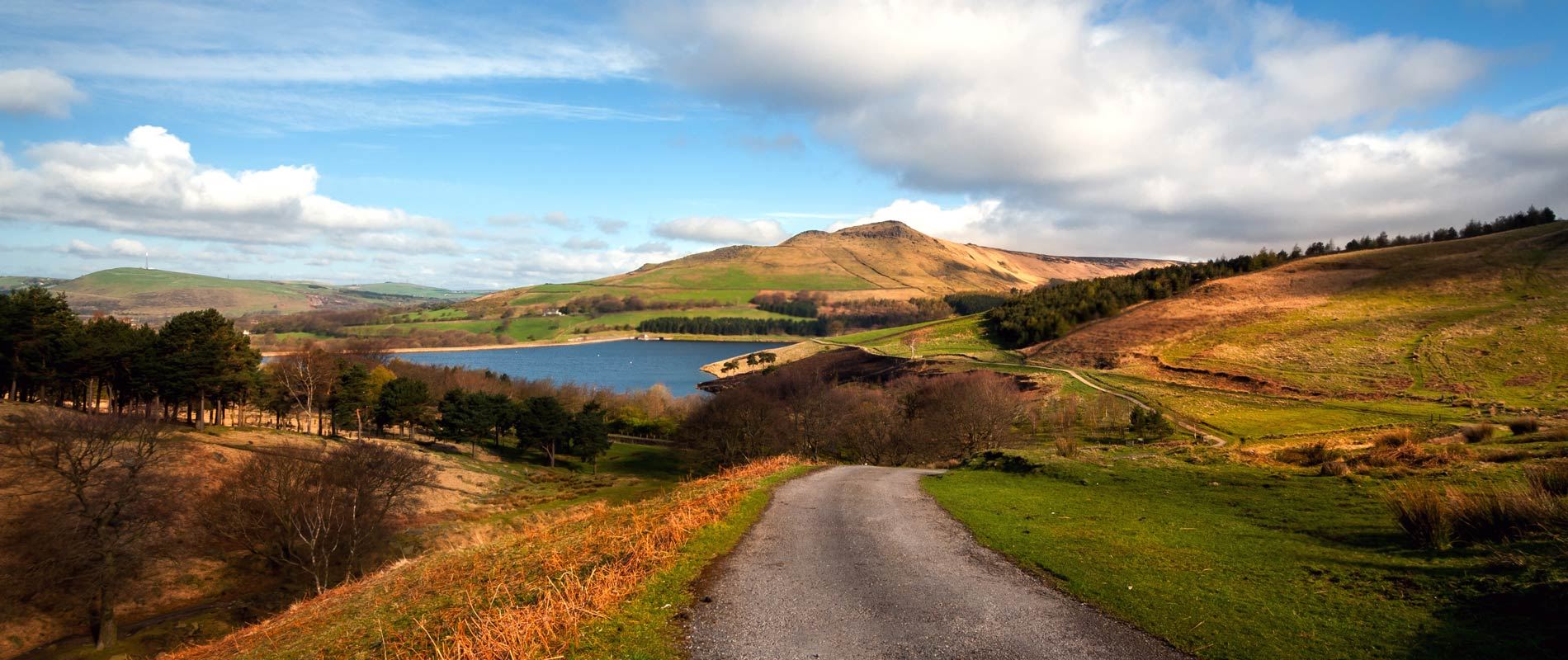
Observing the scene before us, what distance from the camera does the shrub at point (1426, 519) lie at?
11.9 meters

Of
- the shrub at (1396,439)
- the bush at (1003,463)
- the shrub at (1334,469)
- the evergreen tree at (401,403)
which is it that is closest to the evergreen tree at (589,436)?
the evergreen tree at (401,403)

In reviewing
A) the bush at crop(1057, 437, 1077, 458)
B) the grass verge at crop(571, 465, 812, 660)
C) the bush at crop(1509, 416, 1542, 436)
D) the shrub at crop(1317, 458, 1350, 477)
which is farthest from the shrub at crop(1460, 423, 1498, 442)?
the grass verge at crop(571, 465, 812, 660)

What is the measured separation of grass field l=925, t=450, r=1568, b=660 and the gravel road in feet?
2.71

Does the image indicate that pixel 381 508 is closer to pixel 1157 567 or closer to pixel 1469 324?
pixel 1157 567

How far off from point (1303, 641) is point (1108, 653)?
2.52 m

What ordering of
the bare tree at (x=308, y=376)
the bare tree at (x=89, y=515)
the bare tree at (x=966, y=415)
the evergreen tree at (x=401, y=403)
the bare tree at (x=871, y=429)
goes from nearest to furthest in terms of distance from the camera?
1. the bare tree at (x=89, y=515)
2. the bare tree at (x=966, y=415)
3. the bare tree at (x=871, y=429)
4. the bare tree at (x=308, y=376)
5. the evergreen tree at (x=401, y=403)

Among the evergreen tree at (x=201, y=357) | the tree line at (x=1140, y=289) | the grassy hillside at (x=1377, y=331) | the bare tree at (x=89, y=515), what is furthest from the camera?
the tree line at (x=1140, y=289)

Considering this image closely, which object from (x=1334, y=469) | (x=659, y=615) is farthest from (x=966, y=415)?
(x=659, y=615)

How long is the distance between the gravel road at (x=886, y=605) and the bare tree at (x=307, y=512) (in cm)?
3545

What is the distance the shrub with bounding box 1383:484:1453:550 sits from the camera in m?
11.9

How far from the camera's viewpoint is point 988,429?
5575 cm

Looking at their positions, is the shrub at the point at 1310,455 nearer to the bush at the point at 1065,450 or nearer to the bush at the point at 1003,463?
the bush at the point at 1065,450

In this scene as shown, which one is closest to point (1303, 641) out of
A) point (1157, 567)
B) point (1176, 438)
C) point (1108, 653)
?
point (1108, 653)

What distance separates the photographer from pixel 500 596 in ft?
40.1
